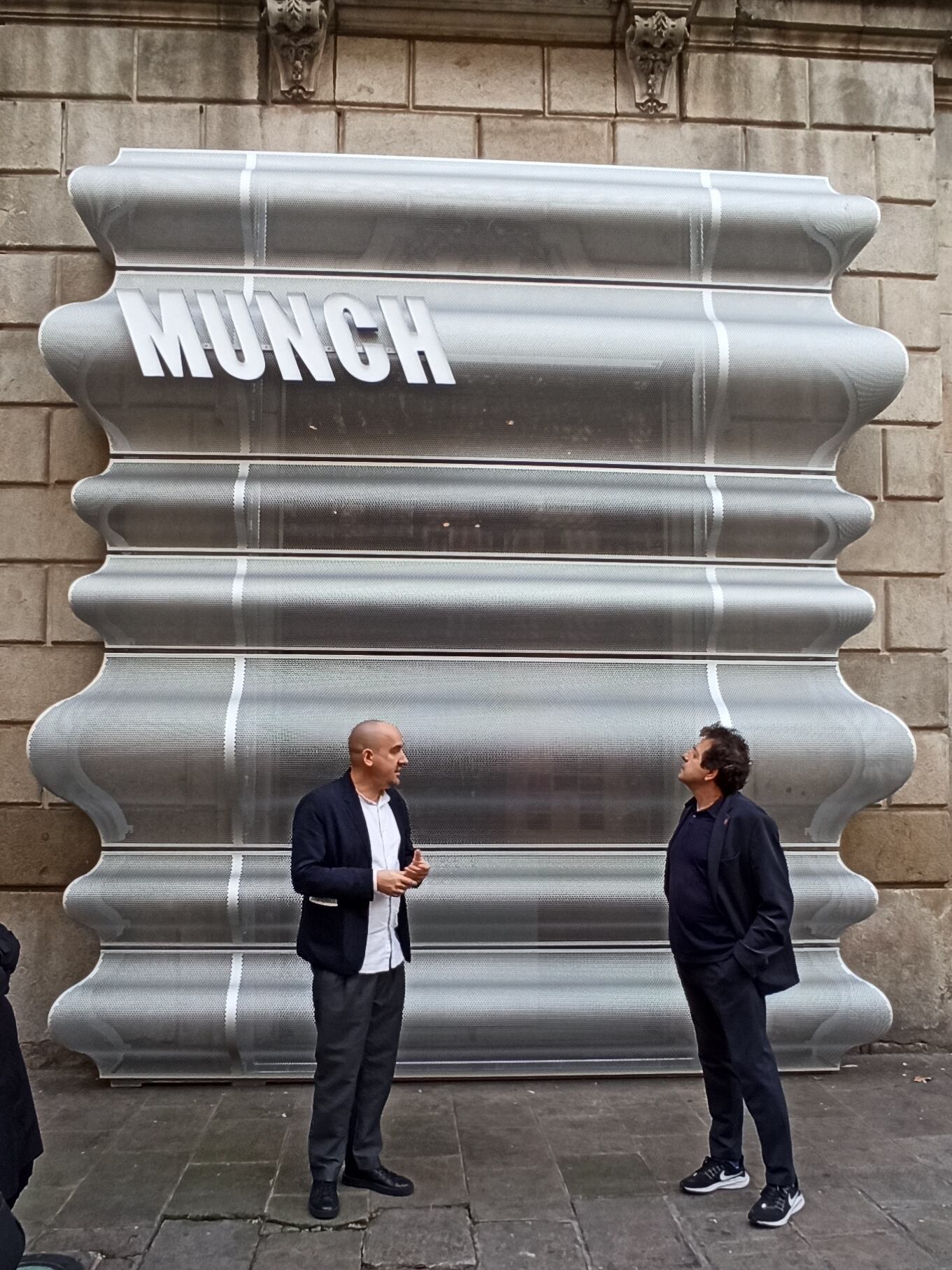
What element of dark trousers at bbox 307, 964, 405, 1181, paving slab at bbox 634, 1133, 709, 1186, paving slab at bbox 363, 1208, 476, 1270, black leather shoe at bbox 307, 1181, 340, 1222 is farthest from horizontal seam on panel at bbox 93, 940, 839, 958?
paving slab at bbox 363, 1208, 476, 1270

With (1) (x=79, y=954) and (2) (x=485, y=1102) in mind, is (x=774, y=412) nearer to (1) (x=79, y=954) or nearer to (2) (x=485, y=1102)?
(2) (x=485, y=1102)

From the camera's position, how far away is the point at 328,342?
6039 mm

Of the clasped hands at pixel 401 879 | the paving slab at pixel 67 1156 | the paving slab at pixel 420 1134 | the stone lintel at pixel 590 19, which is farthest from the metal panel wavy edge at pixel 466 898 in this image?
the stone lintel at pixel 590 19

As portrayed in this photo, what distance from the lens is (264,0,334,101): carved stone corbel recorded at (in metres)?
6.45

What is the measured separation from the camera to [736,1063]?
4.22m

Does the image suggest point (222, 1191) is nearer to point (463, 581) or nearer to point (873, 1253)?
point (873, 1253)

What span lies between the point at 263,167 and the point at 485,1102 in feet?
18.2

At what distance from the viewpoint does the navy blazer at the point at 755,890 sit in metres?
4.14

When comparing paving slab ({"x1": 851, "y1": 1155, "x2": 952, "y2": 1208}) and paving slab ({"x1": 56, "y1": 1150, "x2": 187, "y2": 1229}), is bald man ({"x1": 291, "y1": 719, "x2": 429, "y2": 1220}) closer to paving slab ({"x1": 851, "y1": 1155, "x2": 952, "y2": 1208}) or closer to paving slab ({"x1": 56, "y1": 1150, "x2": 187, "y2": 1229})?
paving slab ({"x1": 56, "y1": 1150, "x2": 187, "y2": 1229})

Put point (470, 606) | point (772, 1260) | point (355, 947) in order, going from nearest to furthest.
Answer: point (772, 1260) → point (355, 947) → point (470, 606)

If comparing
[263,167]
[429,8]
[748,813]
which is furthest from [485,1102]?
[429,8]

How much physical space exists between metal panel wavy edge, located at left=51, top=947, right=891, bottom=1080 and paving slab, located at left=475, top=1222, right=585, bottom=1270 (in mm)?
1664

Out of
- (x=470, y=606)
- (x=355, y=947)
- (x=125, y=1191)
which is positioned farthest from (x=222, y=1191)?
(x=470, y=606)

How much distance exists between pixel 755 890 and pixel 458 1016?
224 cm
